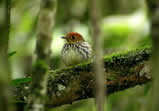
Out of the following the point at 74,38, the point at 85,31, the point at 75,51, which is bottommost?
the point at 75,51

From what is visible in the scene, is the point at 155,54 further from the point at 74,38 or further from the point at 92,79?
the point at 74,38

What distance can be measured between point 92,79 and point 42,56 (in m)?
1.60

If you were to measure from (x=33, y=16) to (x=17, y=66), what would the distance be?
1.08 m

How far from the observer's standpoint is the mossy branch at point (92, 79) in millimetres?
3500

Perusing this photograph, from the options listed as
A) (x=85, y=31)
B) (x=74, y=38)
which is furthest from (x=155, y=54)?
(x=85, y=31)

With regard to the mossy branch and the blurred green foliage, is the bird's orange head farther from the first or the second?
the mossy branch

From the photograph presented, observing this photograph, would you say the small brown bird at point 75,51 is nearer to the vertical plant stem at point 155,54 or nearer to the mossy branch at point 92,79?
the mossy branch at point 92,79

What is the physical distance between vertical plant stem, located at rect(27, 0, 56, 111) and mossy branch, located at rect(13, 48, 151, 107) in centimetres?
141

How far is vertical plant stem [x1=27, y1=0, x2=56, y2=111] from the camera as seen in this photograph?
203 cm

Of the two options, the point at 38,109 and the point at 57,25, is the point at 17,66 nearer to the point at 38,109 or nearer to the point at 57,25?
the point at 57,25

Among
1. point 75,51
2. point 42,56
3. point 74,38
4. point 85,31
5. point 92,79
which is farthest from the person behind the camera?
point 85,31

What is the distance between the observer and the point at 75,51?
439 centimetres

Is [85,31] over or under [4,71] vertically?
over

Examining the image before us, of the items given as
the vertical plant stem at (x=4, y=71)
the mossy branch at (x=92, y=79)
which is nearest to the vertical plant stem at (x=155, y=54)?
the vertical plant stem at (x=4, y=71)
